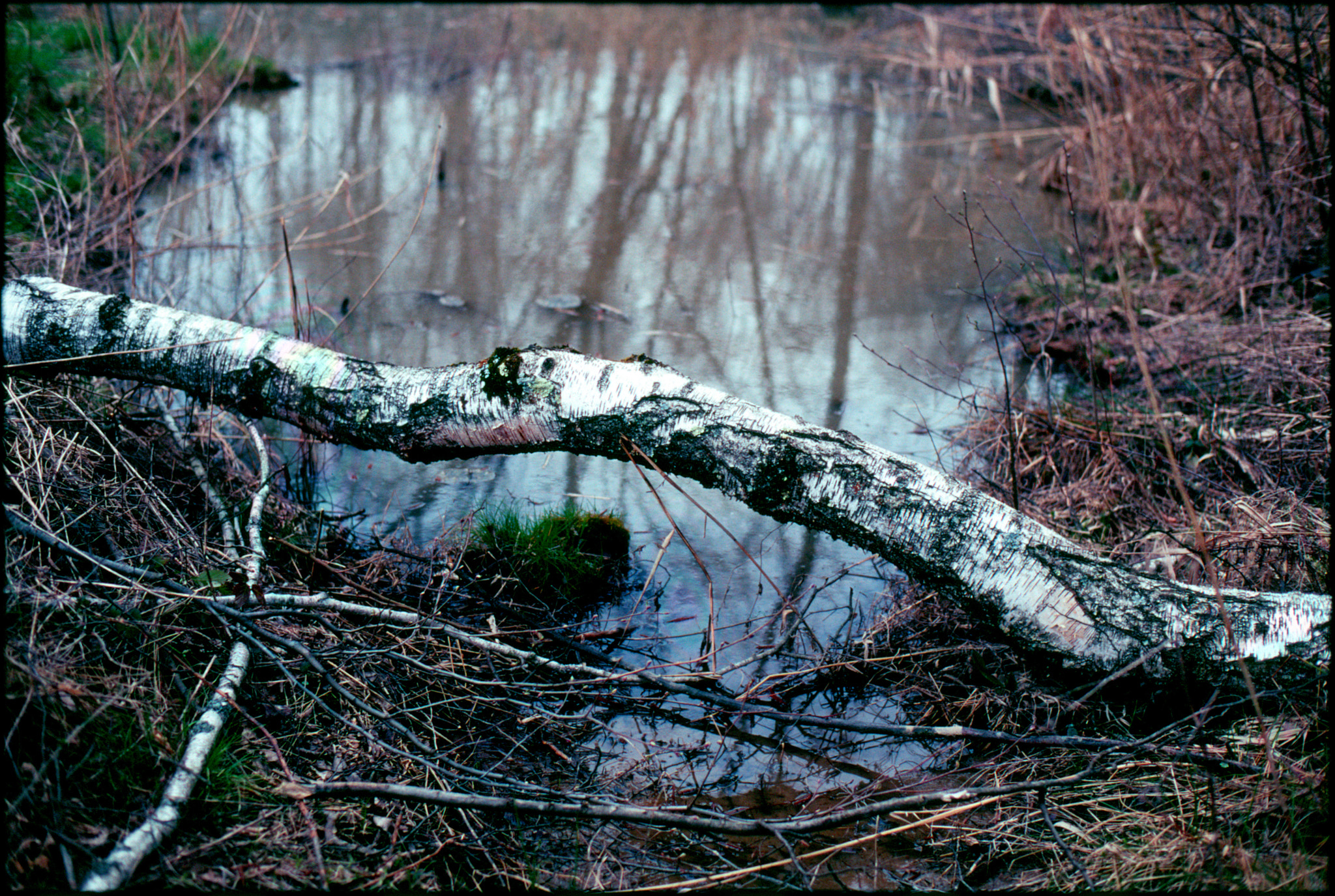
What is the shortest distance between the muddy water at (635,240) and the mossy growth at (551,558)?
13cm

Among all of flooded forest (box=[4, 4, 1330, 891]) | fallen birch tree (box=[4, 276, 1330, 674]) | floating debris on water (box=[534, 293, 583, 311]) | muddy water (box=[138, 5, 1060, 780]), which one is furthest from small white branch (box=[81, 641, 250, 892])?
floating debris on water (box=[534, 293, 583, 311])

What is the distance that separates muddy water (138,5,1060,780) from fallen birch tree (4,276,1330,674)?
510 mm

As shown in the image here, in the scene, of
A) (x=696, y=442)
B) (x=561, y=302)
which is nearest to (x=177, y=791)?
(x=696, y=442)

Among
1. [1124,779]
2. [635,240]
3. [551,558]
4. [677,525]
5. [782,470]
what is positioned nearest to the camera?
[1124,779]

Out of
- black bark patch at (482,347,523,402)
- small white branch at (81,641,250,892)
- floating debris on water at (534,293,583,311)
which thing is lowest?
small white branch at (81,641,250,892)

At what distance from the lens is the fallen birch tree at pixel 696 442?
228cm

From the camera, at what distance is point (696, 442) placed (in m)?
2.38

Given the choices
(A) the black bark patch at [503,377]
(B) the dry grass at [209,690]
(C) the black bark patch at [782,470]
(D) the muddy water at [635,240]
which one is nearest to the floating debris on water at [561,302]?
(D) the muddy water at [635,240]

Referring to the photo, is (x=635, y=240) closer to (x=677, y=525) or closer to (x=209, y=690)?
(x=677, y=525)

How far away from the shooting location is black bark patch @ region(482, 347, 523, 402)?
243 centimetres

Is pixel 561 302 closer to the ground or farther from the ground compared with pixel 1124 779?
farther from the ground

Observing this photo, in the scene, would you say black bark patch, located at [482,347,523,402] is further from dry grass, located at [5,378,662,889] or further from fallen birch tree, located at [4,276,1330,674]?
dry grass, located at [5,378,662,889]

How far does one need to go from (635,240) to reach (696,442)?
336cm

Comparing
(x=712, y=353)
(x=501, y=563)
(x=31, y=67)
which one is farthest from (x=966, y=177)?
(x=31, y=67)
